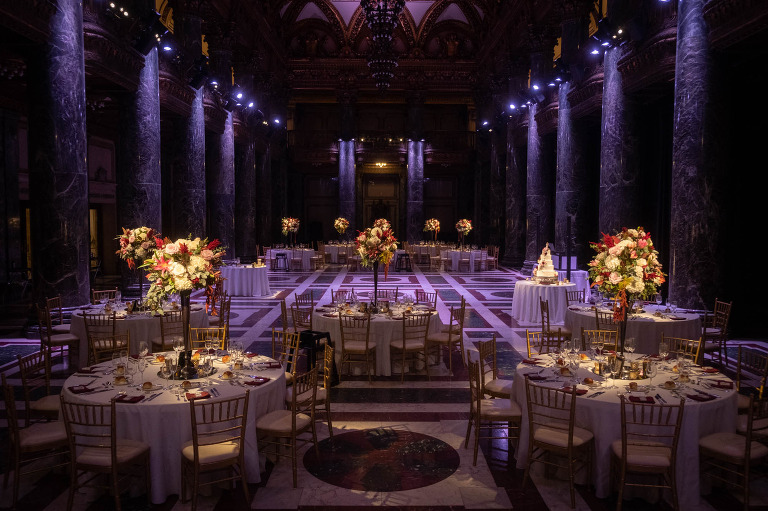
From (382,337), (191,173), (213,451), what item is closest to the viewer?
(213,451)

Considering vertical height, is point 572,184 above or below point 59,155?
above

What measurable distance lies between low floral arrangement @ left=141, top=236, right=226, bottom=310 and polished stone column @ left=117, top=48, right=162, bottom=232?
24.6ft

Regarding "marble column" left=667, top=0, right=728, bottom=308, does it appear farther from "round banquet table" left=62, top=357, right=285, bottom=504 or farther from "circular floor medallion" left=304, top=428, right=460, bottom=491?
"round banquet table" left=62, top=357, right=285, bottom=504

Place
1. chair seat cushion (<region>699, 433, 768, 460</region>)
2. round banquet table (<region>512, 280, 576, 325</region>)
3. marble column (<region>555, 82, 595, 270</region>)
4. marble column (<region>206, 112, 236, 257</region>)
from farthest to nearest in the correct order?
marble column (<region>206, 112, 236, 257</region>)
marble column (<region>555, 82, 595, 270</region>)
round banquet table (<region>512, 280, 576, 325</region>)
chair seat cushion (<region>699, 433, 768, 460</region>)

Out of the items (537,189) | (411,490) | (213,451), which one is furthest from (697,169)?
(537,189)

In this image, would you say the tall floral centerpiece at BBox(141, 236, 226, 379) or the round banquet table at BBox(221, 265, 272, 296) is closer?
the tall floral centerpiece at BBox(141, 236, 226, 379)

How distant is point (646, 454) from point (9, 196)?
14647 mm

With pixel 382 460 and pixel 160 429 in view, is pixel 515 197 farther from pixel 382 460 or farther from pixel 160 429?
pixel 160 429

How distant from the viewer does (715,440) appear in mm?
4078

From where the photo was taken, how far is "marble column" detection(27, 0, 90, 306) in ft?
28.3

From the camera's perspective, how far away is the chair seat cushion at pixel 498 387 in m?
5.41

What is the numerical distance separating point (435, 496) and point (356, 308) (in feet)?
13.1

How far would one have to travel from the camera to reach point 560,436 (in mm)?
4227

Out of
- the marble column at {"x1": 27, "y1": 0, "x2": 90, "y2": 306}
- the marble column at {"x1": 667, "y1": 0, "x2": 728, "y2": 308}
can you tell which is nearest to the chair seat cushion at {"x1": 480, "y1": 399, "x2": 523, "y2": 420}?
the marble column at {"x1": 667, "y1": 0, "x2": 728, "y2": 308}
